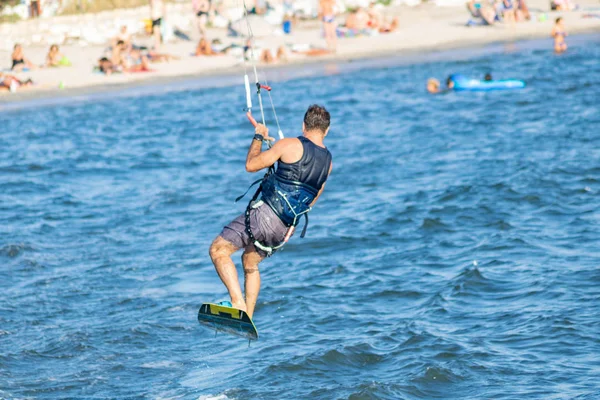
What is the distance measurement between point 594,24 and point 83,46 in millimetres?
24728

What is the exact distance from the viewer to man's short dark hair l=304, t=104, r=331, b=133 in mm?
10359

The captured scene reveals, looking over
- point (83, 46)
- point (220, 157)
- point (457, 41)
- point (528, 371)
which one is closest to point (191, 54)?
point (83, 46)

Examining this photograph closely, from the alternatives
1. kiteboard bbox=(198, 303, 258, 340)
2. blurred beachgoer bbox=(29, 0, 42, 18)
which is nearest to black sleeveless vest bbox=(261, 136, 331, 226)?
kiteboard bbox=(198, 303, 258, 340)

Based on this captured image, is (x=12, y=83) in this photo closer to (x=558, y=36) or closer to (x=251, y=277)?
(x=558, y=36)

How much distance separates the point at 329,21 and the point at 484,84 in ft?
32.0

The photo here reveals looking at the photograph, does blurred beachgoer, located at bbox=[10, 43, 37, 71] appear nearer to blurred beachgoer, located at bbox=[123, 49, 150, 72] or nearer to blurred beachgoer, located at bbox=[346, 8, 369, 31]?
blurred beachgoer, located at bbox=[123, 49, 150, 72]

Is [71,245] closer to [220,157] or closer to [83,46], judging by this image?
[220,157]

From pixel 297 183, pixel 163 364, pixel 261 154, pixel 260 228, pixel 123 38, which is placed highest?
pixel 123 38

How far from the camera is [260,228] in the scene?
1071 centimetres

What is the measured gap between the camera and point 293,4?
51406mm

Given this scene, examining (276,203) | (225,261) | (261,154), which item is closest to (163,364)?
(225,261)

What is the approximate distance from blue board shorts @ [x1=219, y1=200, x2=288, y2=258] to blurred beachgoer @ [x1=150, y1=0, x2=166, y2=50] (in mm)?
33132

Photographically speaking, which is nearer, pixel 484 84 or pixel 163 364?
pixel 163 364

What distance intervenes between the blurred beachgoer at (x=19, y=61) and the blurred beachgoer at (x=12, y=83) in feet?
3.40
